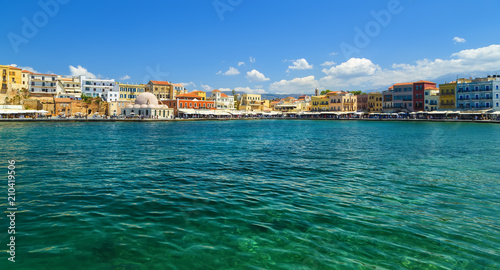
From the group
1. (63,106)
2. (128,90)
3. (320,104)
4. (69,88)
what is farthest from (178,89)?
(320,104)

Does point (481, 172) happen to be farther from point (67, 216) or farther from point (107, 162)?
point (107, 162)

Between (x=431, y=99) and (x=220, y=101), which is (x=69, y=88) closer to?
(x=220, y=101)

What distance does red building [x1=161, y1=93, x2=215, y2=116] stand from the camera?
95625 mm

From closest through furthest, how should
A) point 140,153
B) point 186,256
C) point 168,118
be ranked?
point 186,256, point 140,153, point 168,118

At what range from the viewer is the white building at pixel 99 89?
9481 centimetres

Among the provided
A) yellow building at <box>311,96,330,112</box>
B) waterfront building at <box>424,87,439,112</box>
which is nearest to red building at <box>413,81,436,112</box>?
waterfront building at <box>424,87,439,112</box>

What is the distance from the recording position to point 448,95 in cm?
7850

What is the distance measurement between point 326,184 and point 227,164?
6.21 meters

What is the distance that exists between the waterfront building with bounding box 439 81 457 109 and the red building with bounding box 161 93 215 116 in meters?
65.3

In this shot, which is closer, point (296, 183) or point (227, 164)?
point (296, 183)

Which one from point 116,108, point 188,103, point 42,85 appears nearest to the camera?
point 42,85

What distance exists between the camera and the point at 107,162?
1670 centimetres

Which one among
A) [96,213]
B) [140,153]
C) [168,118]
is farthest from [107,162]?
[168,118]

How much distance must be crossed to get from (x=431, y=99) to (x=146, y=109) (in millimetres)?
74288
